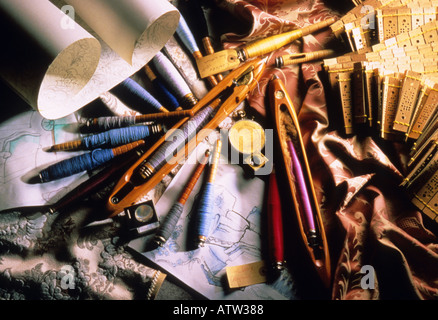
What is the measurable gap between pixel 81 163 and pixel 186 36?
2.01 feet

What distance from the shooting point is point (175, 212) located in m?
1.04

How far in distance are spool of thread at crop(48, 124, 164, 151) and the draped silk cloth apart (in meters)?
0.41

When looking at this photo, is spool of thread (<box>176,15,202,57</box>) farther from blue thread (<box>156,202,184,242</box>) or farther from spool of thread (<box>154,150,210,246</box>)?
blue thread (<box>156,202,184,242</box>)

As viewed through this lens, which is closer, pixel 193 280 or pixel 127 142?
pixel 193 280

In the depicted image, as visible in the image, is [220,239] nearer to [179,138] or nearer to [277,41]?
[179,138]

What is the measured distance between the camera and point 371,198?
107 centimetres

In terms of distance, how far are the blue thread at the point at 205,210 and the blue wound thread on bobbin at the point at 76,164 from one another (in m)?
0.33

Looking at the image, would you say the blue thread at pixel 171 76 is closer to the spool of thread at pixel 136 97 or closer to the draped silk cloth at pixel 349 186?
the spool of thread at pixel 136 97

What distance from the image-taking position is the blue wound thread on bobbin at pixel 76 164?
3.41ft

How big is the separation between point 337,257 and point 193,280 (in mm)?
444

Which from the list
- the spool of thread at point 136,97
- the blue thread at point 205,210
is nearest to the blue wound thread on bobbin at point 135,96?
the spool of thread at point 136,97

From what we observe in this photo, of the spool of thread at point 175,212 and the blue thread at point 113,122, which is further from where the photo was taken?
the blue thread at point 113,122

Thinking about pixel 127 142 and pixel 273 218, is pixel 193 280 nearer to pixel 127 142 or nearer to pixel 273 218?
pixel 273 218

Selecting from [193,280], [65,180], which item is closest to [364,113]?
[193,280]
